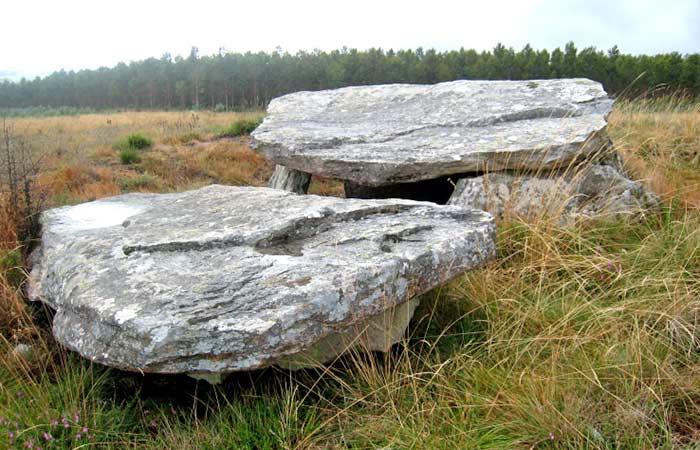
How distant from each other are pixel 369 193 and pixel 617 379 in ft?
11.8

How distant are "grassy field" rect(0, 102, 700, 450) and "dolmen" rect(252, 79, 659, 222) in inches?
26.2

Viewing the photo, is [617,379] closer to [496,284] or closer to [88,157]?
[496,284]

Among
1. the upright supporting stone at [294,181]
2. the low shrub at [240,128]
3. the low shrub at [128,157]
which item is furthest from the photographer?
the low shrub at [240,128]

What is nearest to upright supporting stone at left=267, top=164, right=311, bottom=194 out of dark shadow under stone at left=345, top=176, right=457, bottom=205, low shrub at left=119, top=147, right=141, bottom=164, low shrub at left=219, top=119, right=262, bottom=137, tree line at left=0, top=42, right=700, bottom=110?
dark shadow under stone at left=345, top=176, right=457, bottom=205

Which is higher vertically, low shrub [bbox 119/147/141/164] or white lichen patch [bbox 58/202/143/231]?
low shrub [bbox 119/147/141/164]

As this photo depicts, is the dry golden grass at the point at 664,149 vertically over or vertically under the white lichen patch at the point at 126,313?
over

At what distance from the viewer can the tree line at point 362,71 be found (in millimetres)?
25500

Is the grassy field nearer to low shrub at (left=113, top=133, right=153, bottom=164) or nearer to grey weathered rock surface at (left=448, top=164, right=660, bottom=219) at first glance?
grey weathered rock surface at (left=448, top=164, right=660, bottom=219)

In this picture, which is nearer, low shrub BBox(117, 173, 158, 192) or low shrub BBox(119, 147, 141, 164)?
low shrub BBox(117, 173, 158, 192)

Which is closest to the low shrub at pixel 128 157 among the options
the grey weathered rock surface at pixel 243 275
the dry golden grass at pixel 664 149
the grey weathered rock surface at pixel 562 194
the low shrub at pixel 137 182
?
the low shrub at pixel 137 182

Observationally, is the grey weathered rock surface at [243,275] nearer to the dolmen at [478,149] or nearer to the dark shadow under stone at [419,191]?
the dolmen at [478,149]

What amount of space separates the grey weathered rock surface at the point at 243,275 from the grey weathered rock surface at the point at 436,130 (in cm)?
115

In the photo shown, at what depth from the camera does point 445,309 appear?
345 centimetres

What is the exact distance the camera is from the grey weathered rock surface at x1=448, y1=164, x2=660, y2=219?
15.1ft
